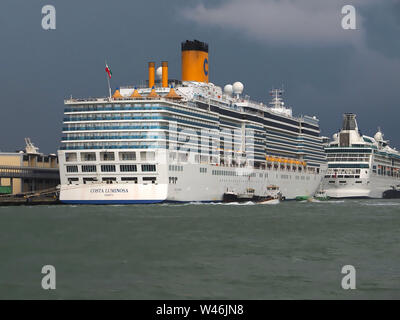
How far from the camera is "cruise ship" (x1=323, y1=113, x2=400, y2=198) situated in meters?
165

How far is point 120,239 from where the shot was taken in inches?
1951

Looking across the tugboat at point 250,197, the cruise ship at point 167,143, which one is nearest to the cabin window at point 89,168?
the cruise ship at point 167,143

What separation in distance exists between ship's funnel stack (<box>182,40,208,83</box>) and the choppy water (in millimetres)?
63728

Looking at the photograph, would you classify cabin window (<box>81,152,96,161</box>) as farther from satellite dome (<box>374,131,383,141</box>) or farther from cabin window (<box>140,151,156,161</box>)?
satellite dome (<box>374,131,383,141</box>)

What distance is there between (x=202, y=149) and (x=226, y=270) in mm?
73060

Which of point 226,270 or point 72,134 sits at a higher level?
point 72,134

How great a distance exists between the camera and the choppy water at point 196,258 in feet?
103

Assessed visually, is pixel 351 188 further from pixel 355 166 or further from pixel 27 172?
pixel 27 172

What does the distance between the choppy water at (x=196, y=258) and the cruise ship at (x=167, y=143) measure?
102 feet

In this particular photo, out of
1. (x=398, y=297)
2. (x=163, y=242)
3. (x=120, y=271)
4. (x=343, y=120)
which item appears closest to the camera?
(x=398, y=297)

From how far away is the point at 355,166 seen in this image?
16762 cm

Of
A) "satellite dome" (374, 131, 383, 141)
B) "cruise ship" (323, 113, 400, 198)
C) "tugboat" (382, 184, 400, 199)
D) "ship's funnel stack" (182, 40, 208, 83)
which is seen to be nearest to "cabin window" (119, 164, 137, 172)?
"ship's funnel stack" (182, 40, 208, 83)
